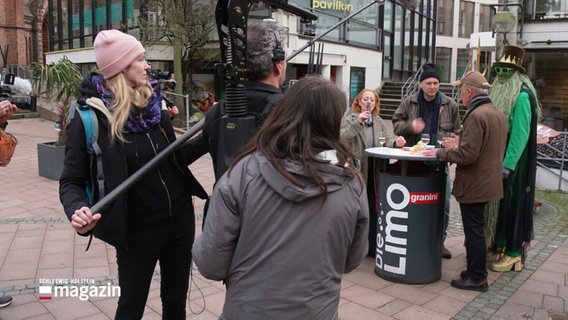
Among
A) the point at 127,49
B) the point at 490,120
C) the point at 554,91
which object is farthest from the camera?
the point at 554,91

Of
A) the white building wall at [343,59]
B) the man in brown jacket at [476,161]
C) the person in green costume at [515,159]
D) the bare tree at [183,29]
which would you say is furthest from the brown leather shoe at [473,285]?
the white building wall at [343,59]

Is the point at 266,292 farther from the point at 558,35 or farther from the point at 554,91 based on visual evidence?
the point at 554,91

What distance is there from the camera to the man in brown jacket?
400 centimetres

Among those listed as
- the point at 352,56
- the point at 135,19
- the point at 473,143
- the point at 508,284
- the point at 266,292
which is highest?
the point at 135,19

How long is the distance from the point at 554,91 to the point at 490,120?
1937 centimetres

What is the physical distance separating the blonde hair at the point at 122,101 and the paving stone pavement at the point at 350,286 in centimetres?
181

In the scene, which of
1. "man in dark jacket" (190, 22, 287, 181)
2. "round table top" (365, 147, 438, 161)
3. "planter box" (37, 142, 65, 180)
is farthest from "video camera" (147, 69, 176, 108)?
"planter box" (37, 142, 65, 180)

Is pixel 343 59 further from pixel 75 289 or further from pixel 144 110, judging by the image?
pixel 144 110

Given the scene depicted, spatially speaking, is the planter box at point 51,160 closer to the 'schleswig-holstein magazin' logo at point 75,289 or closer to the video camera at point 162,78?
the 'schleswig-holstein magazin' logo at point 75,289

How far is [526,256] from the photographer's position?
5.07 meters

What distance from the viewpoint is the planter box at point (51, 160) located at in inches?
328

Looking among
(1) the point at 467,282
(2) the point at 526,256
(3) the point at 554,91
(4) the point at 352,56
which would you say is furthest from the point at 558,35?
(1) the point at 467,282

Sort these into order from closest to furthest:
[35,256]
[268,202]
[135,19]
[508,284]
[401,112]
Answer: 1. [268,202]
2. [508,284]
3. [35,256]
4. [401,112]
5. [135,19]

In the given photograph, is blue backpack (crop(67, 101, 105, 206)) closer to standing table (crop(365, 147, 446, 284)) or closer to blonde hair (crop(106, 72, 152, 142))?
blonde hair (crop(106, 72, 152, 142))
